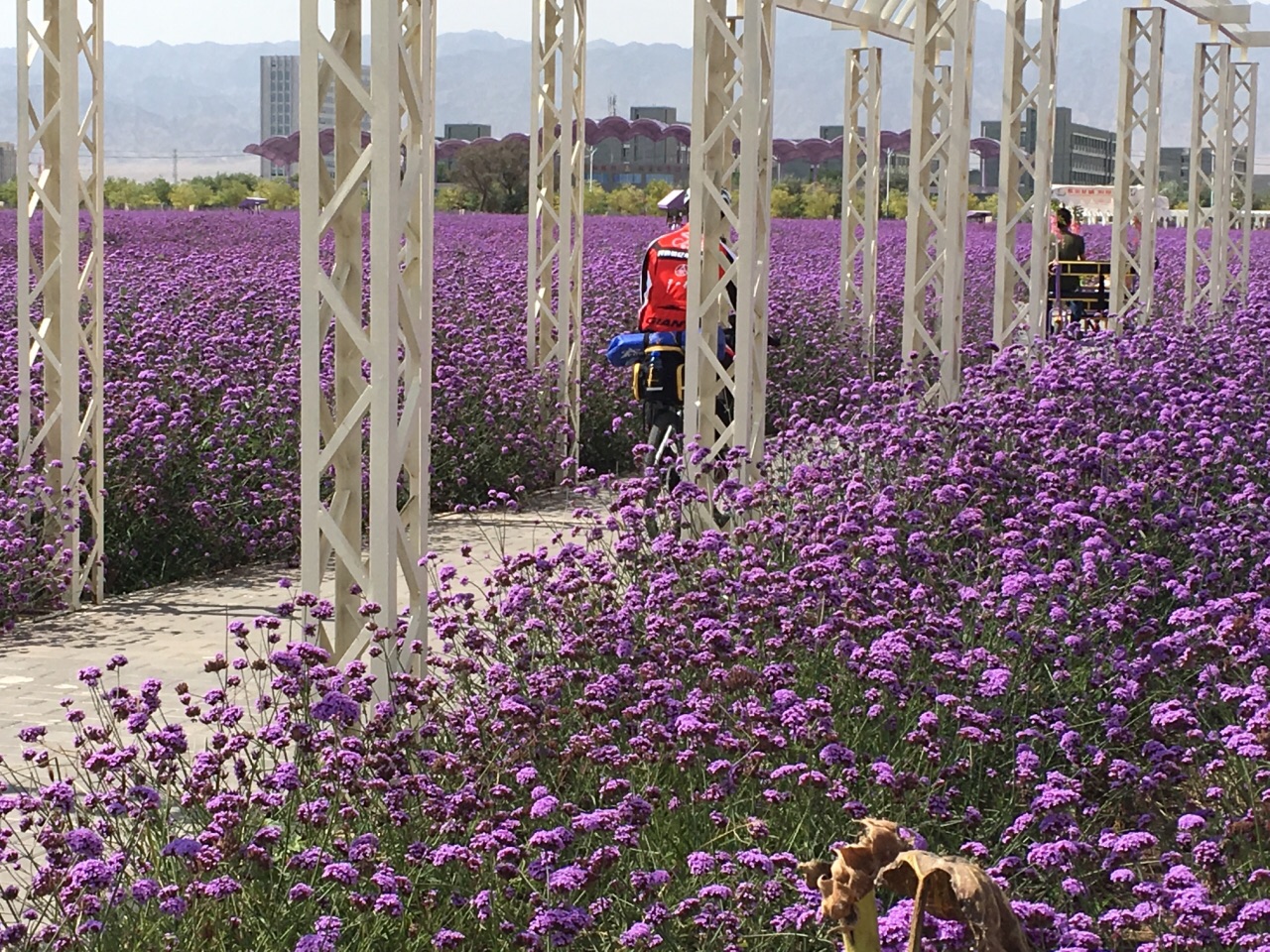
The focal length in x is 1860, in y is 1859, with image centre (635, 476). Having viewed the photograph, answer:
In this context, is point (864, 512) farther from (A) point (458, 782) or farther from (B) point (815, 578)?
(A) point (458, 782)

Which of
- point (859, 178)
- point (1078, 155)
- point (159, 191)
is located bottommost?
point (859, 178)

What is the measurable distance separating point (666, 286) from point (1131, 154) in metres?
9.68

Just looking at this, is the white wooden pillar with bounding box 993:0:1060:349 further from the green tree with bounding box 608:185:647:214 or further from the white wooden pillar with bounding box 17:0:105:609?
the green tree with bounding box 608:185:647:214

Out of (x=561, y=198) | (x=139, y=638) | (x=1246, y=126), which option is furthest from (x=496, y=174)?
(x=139, y=638)

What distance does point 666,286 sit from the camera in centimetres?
972

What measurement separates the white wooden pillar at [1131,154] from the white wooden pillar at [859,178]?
7.42ft

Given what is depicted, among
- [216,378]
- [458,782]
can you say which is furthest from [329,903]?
[216,378]

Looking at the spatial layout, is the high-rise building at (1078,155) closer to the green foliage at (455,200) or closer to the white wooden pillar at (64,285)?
the green foliage at (455,200)

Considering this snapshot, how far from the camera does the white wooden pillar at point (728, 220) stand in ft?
27.7

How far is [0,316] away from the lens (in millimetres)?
13648

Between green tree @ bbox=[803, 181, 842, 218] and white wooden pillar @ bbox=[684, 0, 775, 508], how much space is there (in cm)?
5500

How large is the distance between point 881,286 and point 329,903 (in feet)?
55.8

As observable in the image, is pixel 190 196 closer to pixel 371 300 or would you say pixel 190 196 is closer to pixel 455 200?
pixel 455 200

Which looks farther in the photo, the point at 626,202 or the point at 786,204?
the point at 786,204
